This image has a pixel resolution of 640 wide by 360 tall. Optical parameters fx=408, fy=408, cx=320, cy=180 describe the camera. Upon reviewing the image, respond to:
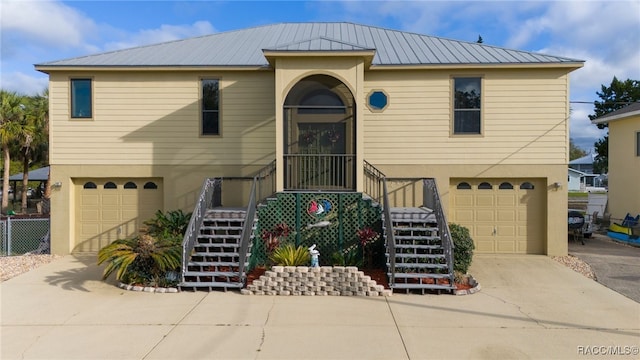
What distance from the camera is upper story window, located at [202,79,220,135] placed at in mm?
11500

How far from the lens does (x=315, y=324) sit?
6.21 meters

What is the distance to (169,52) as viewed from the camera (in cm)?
1234

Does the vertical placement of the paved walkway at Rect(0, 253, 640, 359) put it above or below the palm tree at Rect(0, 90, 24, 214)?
below

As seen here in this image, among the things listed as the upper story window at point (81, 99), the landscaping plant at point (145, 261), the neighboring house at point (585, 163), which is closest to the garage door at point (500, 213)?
the landscaping plant at point (145, 261)

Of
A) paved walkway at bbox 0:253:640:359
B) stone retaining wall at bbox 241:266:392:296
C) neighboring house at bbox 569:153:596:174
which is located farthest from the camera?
neighboring house at bbox 569:153:596:174

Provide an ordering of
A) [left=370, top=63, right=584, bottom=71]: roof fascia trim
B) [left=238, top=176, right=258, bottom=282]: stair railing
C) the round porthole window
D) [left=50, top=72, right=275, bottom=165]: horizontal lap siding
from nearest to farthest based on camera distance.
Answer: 1. [left=238, top=176, right=258, bottom=282]: stair railing
2. [left=370, top=63, right=584, bottom=71]: roof fascia trim
3. the round porthole window
4. [left=50, top=72, right=275, bottom=165]: horizontal lap siding

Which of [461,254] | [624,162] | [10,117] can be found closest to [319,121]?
[461,254]

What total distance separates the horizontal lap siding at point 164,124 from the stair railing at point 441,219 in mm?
4408

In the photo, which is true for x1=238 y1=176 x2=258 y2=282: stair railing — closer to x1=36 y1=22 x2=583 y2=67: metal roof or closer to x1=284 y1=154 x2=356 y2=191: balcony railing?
x1=284 y1=154 x2=356 y2=191: balcony railing

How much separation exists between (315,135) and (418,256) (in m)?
4.99

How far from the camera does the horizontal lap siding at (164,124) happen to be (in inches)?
449

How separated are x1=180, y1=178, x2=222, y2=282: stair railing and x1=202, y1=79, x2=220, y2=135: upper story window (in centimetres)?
181

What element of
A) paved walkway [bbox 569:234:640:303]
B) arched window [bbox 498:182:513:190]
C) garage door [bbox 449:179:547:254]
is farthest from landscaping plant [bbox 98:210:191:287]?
paved walkway [bbox 569:234:640:303]

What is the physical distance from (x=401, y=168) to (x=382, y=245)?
2.83 metres
